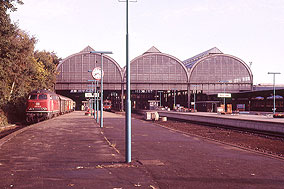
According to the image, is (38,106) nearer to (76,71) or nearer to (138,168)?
(138,168)

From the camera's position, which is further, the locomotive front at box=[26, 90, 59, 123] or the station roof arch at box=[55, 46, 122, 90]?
the station roof arch at box=[55, 46, 122, 90]

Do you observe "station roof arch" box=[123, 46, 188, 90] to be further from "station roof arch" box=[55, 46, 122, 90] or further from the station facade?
"station roof arch" box=[55, 46, 122, 90]

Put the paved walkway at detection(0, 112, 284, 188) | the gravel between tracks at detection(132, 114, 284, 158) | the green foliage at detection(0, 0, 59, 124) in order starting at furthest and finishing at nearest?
the green foliage at detection(0, 0, 59, 124) < the gravel between tracks at detection(132, 114, 284, 158) < the paved walkway at detection(0, 112, 284, 188)

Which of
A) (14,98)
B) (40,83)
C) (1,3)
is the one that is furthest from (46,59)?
(1,3)

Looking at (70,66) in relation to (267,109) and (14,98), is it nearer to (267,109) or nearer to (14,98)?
(14,98)

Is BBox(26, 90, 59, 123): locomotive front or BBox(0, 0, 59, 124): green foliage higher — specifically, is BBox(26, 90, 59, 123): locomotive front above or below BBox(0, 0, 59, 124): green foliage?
below

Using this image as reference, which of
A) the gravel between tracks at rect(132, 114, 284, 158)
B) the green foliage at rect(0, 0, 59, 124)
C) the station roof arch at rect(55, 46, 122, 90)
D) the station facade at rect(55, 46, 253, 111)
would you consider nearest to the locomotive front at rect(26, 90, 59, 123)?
the green foliage at rect(0, 0, 59, 124)

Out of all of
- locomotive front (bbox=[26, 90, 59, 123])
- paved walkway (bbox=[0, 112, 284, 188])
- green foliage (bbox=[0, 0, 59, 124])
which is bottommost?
paved walkway (bbox=[0, 112, 284, 188])

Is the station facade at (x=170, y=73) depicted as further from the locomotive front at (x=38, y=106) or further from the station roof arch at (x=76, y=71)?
the locomotive front at (x=38, y=106)

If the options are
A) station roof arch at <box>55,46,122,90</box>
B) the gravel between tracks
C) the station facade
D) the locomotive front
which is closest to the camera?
the gravel between tracks

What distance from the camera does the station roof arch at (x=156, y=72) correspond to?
8069 cm

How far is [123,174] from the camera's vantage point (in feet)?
28.2

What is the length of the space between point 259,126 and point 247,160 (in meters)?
20.1

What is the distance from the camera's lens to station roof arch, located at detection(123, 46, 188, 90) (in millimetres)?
80688
